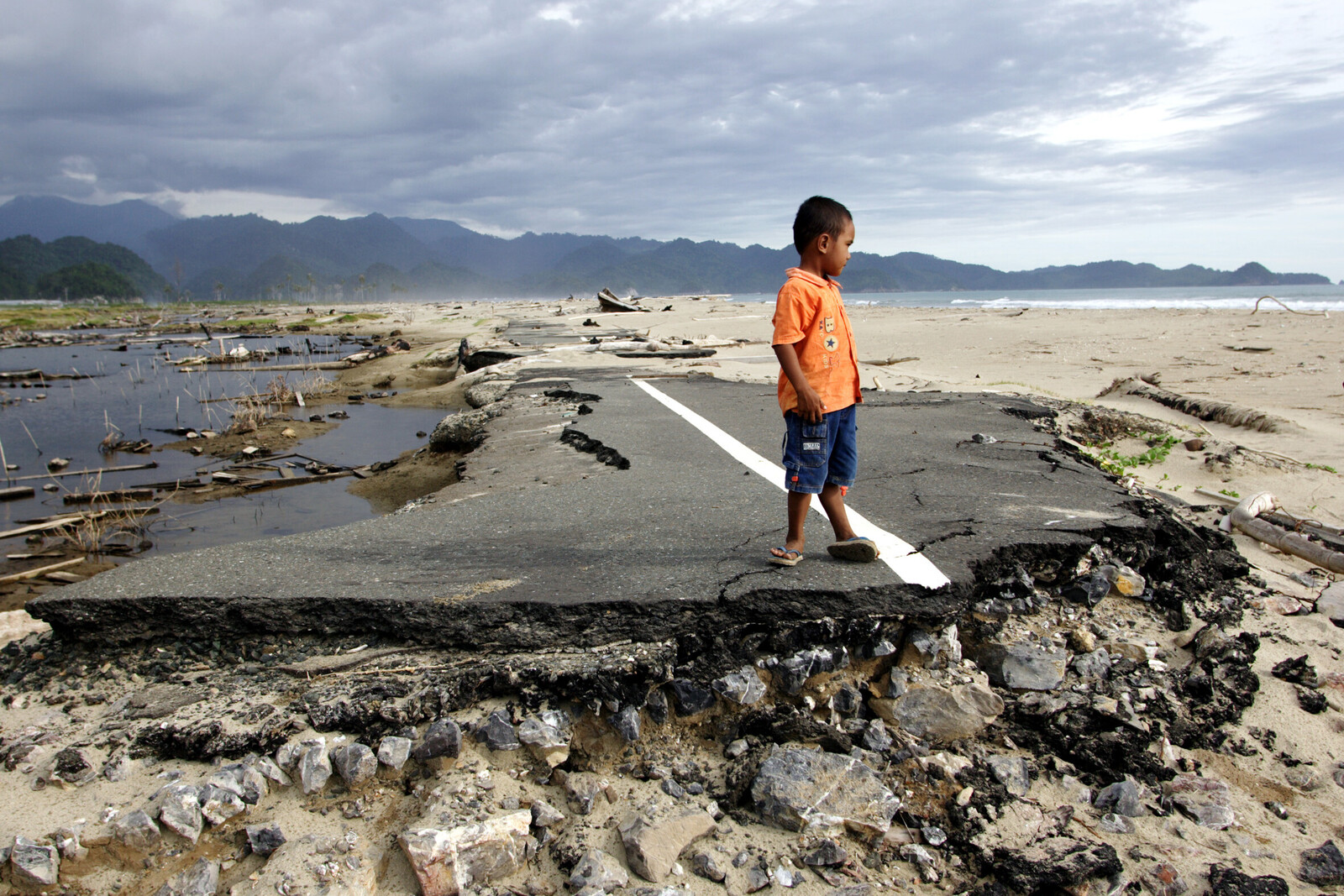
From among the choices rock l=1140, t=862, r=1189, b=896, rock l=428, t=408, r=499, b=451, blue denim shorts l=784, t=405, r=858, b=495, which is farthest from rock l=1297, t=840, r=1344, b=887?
rock l=428, t=408, r=499, b=451

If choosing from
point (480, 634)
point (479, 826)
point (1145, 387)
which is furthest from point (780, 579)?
point (1145, 387)

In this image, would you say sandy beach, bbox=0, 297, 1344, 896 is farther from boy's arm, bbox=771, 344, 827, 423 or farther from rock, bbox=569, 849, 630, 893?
boy's arm, bbox=771, 344, 827, 423

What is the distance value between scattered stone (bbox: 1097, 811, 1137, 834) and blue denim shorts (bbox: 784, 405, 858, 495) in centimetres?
148

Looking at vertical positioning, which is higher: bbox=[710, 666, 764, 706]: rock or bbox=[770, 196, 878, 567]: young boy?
bbox=[770, 196, 878, 567]: young boy

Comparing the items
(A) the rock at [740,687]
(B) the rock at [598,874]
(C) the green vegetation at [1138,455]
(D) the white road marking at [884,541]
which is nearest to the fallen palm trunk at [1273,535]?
(C) the green vegetation at [1138,455]

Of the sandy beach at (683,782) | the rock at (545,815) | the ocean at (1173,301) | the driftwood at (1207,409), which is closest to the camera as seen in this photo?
the sandy beach at (683,782)

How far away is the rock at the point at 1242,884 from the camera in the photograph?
2.06 metres

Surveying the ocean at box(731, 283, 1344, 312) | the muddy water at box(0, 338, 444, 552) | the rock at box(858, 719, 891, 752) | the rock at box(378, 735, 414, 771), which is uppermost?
the ocean at box(731, 283, 1344, 312)

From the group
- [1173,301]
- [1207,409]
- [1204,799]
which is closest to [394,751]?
[1204,799]

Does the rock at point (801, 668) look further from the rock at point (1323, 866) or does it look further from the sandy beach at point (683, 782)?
the rock at point (1323, 866)

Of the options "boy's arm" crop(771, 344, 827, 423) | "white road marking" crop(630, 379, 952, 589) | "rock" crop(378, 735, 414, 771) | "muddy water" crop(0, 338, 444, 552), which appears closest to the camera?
"rock" crop(378, 735, 414, 771)

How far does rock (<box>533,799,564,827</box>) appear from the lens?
2.27 meters

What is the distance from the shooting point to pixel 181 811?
2189mm

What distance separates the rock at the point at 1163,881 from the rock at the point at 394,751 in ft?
7.56
